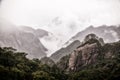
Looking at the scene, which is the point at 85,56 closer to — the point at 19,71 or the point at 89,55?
the point at 89,55

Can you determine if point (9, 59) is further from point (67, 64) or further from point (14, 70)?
point (67, 64)

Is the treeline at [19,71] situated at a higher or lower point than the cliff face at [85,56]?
lower

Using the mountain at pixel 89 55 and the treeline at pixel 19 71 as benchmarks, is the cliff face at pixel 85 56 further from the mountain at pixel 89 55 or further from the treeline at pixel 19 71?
the treeline at pixel 19 71

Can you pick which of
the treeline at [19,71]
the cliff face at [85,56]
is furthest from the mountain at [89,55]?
the treeline at [19,71]

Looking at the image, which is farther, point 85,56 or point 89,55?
point 85,56

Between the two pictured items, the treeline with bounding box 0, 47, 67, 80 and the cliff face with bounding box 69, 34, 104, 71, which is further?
the cliff face with bounding box 69, 34, 104, 71

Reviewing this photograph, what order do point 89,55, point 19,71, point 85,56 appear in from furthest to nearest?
point 85,56, point 89,55, point 19,71

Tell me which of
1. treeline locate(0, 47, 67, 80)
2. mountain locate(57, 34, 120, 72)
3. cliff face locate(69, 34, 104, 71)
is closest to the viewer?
treeline locate(0, 47, 67, 80)

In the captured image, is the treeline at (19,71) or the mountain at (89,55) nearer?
the treeline at (19,71)

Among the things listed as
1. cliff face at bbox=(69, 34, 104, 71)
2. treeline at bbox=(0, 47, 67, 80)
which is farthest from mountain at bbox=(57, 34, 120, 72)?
treeline at bbox=(0, 47, 67, 80)

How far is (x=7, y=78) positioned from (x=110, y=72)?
42.8m

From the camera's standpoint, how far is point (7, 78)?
111188 millimetres

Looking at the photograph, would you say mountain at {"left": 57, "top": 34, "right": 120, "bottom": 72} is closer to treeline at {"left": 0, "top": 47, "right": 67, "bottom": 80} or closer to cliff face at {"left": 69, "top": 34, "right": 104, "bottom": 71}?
cliff face at {"left": 69, "top": 34, "right": 104, "bottom": 71}

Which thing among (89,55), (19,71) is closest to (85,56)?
(89,55)
